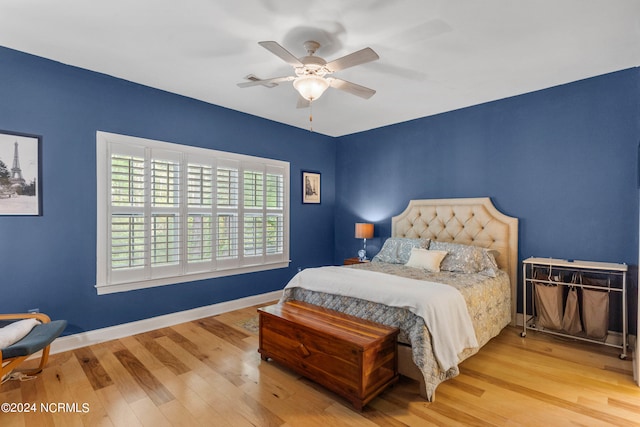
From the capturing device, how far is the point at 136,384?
254 cm

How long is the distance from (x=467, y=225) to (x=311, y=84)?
9.23ft

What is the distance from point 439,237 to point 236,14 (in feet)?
11.8

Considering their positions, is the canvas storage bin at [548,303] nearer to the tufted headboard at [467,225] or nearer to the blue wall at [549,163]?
the tufted headboard at [467,225]

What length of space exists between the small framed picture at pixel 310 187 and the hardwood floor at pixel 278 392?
9.33 feet

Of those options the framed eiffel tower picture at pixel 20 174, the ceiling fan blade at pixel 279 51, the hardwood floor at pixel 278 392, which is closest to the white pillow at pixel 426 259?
the hardwood floor at pixel 278 392

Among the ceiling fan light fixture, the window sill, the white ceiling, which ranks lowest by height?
the window sill

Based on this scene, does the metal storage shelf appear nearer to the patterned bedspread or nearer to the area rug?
the patterned bedspread

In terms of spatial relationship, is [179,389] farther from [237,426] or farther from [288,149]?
[288,149]

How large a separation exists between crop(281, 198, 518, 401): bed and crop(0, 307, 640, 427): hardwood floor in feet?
0.75

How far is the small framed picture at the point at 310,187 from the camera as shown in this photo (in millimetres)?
5438

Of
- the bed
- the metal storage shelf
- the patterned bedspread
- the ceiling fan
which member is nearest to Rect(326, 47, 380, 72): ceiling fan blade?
the ceiling fan

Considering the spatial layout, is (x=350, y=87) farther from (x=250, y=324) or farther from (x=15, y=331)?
(x=15, y=331)

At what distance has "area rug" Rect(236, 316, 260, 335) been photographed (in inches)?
146

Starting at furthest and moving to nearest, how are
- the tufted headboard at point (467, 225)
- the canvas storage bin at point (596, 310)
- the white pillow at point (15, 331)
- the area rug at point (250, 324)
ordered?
the tufted headboard at point (467, 225)
the area rug at point (250, 324)
the canvas storage bin at point (596, 310)
the white pillow at point (15, 331)
